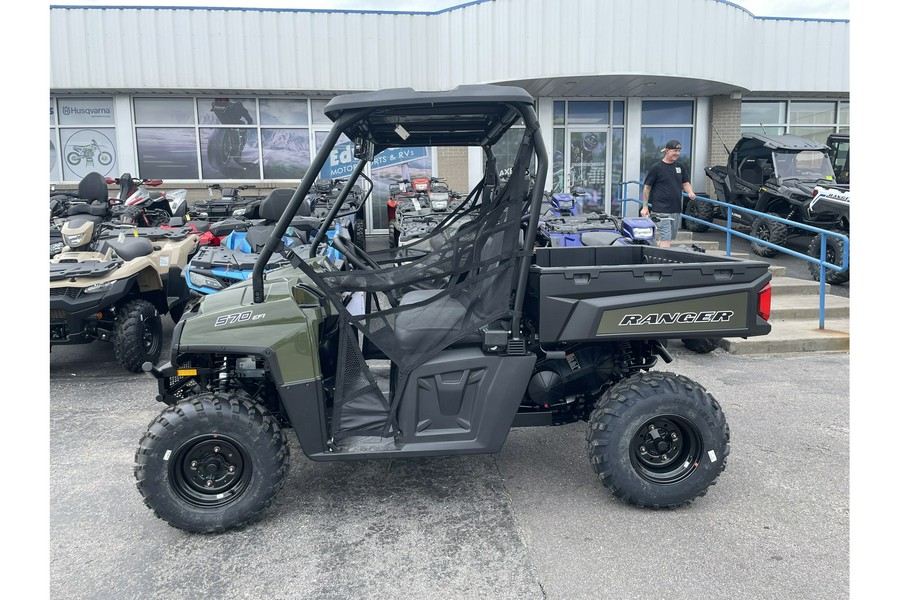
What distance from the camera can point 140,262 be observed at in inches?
250

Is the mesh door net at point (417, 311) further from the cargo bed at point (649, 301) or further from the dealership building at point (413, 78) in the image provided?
the dealership building at point (413, 78)

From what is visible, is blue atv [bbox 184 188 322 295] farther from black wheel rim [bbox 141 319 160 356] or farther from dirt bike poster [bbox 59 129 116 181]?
dirt bike poster [bbox 59 129 116 181]

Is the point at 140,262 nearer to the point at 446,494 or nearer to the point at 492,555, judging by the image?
the point at 446,494

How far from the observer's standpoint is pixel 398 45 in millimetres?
15172

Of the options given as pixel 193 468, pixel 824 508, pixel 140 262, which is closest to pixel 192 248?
pixel 140 262

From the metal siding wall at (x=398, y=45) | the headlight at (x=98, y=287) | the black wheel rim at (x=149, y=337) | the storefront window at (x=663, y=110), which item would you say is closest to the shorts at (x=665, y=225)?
the metal siding wall at (x=398, y=45)

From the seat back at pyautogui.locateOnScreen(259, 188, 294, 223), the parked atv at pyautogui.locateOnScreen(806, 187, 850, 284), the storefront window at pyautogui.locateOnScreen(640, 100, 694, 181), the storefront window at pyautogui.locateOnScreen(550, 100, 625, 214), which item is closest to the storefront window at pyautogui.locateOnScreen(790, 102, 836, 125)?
the storefront window at pyautogui.locateOnScreen(640, 100, 694, 181)

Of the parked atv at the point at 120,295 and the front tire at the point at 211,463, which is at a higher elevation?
the parked atv at the point at 120,295

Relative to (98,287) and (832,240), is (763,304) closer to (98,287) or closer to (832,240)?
(98,287)

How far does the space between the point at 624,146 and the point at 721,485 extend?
13405 mm

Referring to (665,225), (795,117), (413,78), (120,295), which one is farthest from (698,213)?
(120,295)

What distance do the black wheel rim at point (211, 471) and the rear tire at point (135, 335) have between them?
10.2 feet

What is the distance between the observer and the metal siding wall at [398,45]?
44.4 feet

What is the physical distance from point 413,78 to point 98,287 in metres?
10.9
